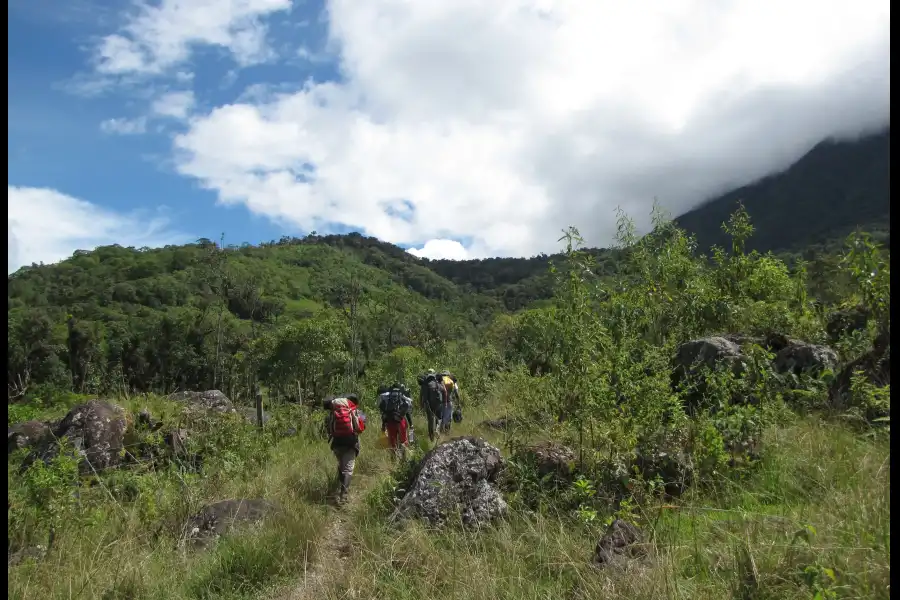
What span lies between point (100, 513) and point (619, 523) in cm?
537

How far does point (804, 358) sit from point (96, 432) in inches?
448

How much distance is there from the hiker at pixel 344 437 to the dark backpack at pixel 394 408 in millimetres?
1469

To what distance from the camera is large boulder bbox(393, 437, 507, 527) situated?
17.0ft

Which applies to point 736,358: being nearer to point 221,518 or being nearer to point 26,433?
point 221,518

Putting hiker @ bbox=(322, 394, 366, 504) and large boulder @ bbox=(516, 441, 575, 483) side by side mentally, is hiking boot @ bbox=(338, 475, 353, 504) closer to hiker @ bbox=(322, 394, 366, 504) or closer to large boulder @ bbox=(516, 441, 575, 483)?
hiker @ bbox=(322, 394, 366, 504)

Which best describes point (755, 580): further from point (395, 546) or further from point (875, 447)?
point (395, 546)

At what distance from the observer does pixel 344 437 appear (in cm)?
755

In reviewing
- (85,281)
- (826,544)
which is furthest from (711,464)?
(85,281)

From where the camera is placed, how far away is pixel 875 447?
3.85 m

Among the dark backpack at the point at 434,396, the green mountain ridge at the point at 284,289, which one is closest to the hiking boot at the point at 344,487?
the dark backpack at the point at 434,396

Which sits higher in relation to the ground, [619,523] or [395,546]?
[619,523]

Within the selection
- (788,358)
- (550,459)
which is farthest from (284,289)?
(550,459)

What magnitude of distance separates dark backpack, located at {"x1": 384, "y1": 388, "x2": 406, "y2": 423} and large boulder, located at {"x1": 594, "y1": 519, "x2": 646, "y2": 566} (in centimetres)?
574

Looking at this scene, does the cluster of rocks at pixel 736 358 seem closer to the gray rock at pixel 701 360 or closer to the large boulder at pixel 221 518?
the gray rock at pixel 701 360
